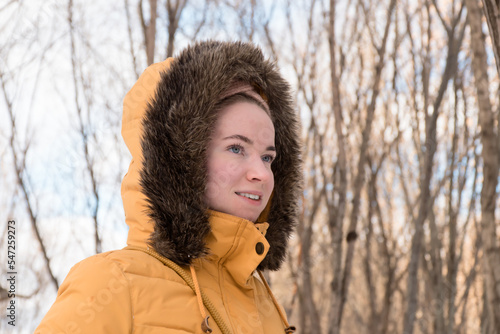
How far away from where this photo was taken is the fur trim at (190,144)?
1556mm

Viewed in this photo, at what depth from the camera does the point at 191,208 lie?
5.18 feet

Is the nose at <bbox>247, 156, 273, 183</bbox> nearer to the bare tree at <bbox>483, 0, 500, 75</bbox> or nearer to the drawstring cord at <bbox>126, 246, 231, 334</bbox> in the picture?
the drawstring cord at <bbox>126, 246, 231, 334</bbox>

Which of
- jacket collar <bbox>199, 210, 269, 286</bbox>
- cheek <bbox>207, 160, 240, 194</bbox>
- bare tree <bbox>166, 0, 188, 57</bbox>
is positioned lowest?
jacket collar <bbox>199, 210, 269, 286</bbox>

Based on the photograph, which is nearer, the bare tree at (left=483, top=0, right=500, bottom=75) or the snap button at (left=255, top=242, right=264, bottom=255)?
the bare tree at (left=483, top=0, right=500, bottom=75)

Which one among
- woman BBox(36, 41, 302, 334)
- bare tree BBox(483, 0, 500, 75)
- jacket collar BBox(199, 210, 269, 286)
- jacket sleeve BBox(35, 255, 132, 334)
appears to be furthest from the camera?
jacket collar BBox(199, 210, 269, 286)

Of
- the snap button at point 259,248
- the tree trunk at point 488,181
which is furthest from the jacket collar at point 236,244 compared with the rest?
the tree trunk at point 488,181

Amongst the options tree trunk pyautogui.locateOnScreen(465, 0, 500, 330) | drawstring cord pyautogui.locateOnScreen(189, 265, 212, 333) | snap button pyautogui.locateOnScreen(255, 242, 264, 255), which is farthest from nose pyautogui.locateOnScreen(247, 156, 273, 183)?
tree trunk pyautogui.locateOnScreen(465, 0, 500, 330)

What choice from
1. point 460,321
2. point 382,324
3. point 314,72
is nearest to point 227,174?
point 314,72

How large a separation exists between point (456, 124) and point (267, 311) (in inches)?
154

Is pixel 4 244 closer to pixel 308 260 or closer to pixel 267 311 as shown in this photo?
pixel 308 260

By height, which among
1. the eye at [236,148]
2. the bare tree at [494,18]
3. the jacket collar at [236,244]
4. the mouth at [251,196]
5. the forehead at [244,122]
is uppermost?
the bare tree at [494,18]

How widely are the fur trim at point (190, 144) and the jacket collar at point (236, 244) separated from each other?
6 cm

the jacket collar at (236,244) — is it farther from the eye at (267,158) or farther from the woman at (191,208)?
the eye at (267,158)

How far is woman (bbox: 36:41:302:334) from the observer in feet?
4.47
